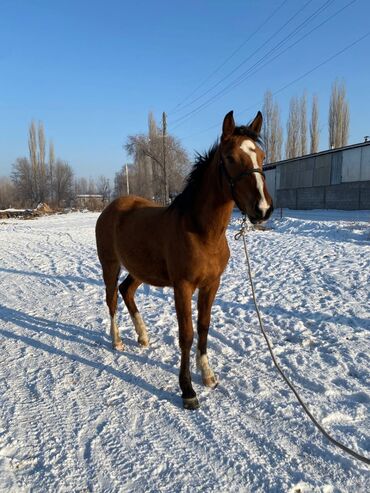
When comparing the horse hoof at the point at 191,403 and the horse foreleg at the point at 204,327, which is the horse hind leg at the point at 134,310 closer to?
the horse foreleg at the point at 204,327

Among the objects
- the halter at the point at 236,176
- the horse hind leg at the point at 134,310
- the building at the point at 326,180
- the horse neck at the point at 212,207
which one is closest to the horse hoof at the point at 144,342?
the horse hind leg at the point at 134,310

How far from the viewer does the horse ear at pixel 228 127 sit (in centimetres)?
255

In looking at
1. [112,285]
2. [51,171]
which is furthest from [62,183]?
[112,285]

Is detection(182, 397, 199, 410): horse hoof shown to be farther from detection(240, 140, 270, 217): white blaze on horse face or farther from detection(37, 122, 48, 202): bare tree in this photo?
detection(37, 122, 48, 202): bare tree

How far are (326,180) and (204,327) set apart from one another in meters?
24.3

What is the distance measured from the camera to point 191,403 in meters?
2.83

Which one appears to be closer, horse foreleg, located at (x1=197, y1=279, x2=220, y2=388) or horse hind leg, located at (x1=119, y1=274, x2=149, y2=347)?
horse foreleg, located at (x1=197, y1=279, x2=220, y2=388)

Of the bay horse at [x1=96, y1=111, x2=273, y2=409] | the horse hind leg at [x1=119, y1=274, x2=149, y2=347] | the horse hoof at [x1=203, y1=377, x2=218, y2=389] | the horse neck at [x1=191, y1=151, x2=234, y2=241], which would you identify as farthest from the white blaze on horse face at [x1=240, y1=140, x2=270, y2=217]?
the horse hind leg at [x1=119, y1=274, x2=149, y2=347]

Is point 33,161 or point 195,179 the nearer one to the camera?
point 195,179

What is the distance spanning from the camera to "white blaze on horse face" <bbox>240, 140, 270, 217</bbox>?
2250 millimetres

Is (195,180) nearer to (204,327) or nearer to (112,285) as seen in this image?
(204,327)

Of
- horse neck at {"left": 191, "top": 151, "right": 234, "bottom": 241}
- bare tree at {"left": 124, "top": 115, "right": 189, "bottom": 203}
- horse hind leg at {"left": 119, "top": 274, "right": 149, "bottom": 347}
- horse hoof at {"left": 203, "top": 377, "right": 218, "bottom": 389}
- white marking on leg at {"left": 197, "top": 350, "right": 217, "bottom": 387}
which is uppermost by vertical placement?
bare tree at {"left": 124, "top": 115, "right": 189, "bottom": 203}

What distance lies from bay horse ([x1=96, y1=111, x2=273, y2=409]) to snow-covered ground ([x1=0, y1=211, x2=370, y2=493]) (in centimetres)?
40

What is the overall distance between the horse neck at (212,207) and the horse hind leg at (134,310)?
1666 mm
